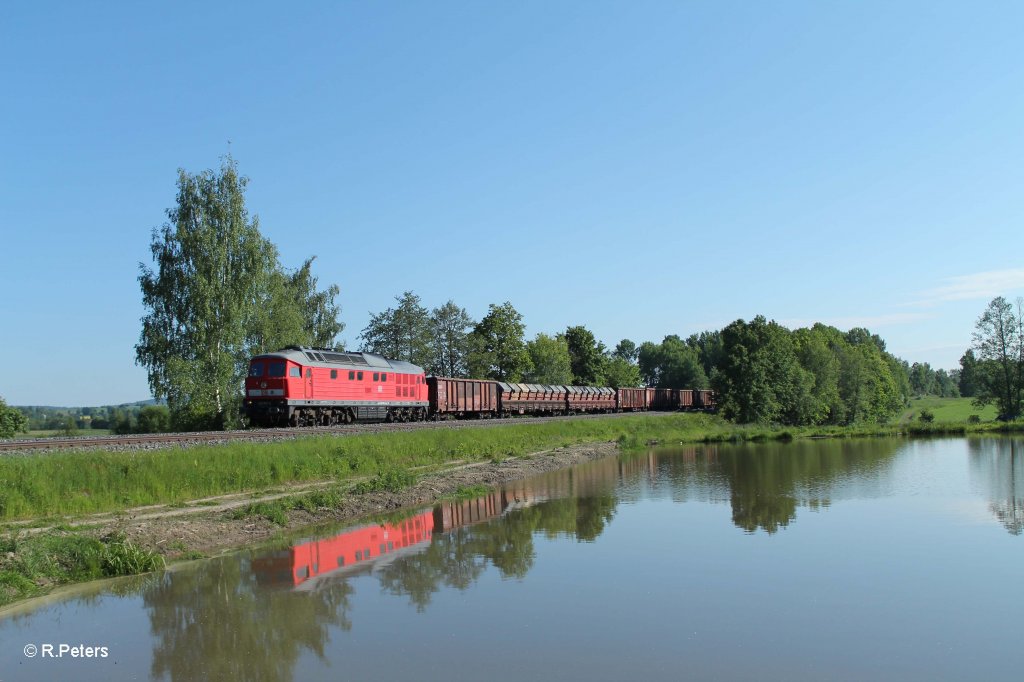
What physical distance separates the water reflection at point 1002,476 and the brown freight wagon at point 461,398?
29939mm

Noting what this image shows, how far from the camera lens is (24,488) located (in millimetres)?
16891

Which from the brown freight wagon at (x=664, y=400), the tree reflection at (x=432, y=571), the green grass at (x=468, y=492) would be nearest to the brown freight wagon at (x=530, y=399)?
the brown freight wagon at (x=664, y=400)

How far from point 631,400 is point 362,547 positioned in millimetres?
68917

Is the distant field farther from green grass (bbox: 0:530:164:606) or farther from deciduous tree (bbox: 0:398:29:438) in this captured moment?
deciduous tree (bbox: 0:398:29:438)

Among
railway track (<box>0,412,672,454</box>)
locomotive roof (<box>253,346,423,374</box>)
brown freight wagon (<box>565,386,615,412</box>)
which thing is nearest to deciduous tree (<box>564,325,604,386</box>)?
brown freight wagon (<box>565,386,615,412</box>)

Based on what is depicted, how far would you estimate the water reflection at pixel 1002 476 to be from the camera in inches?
855

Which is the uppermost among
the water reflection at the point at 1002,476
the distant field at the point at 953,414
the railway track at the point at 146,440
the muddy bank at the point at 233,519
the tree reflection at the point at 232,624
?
the railway track at the point at 146,440

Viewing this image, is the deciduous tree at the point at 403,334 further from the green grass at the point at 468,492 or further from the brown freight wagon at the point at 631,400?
the green grass at the point at 468,492

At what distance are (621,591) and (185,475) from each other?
13.0 meters

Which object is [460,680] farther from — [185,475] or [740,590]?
[185,475]

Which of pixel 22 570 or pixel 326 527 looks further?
pixel 326 527

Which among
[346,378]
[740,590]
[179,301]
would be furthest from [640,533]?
[179,301]

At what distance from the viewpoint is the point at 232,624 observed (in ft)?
37.4

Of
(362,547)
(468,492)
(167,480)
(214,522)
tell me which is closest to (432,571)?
(362,547)
